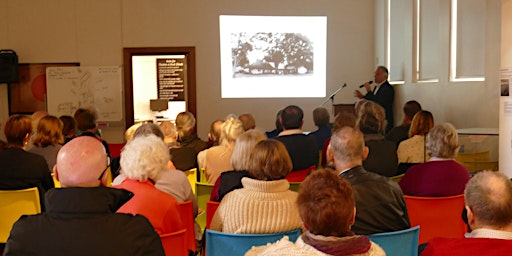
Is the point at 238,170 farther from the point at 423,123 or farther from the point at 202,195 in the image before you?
the point at 423,123

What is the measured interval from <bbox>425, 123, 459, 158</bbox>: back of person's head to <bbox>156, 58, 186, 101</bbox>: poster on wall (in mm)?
8456

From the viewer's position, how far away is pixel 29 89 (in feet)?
33.3

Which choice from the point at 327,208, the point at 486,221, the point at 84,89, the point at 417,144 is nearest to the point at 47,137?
the point at 417,144

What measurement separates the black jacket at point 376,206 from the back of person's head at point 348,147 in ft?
0.67

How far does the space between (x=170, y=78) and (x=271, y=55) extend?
8.63 feet

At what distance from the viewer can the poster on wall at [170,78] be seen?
464 inches

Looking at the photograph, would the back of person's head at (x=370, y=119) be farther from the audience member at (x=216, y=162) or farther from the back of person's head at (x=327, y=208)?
the back of person's head at (x=327, y=208)

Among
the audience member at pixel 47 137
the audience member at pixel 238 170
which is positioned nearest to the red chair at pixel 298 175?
the audience member at pixel 238 170

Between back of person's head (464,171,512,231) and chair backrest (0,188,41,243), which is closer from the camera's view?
back of person's head (464,171,512,231)

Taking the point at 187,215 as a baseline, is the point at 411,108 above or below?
above

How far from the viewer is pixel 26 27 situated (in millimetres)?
10062

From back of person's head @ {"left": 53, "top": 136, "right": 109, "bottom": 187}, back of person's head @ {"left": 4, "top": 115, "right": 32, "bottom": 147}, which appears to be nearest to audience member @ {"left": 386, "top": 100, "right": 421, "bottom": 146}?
back of person's head @ {"left": 4, "top": 115, "right": 32, "bottom": 147}

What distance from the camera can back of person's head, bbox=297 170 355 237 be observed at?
179 centimetres

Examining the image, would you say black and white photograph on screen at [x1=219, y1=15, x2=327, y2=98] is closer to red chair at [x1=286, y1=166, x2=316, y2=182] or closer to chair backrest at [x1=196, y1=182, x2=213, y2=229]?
red chair at [x1=286, y1=166, x2=316, y2=182]
